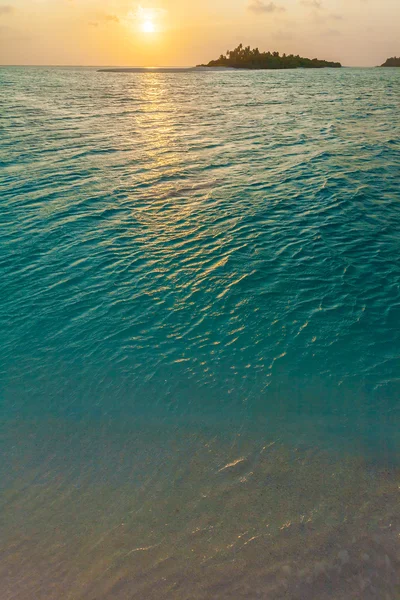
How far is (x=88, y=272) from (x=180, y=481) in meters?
11.2

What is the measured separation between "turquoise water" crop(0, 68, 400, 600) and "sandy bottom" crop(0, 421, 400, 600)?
5cm

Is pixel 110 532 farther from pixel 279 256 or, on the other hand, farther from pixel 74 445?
pixel 279 256

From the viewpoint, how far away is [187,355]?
13.7m

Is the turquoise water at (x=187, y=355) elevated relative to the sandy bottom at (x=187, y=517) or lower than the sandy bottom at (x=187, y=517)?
elevated

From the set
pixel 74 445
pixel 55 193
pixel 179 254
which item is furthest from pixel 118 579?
pixel 55 193

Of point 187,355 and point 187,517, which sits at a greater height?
point 187,355

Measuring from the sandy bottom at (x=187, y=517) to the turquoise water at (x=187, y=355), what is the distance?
0.16 ft

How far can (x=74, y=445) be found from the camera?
427 inches

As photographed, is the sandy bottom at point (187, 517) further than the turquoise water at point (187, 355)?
No

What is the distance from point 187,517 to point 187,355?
543 cm

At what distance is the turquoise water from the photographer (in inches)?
360

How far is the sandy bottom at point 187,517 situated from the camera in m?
7.95

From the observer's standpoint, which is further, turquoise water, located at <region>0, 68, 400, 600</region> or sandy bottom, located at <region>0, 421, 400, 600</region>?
turquoise water, located at <region>0, 68, 400, 600</region>

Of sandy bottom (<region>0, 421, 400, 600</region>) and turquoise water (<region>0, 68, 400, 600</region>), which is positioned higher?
turquoise water (<region>0, 68, 400, 600</region>)
